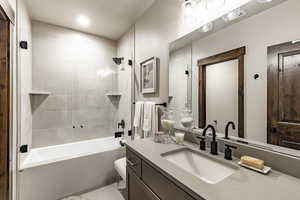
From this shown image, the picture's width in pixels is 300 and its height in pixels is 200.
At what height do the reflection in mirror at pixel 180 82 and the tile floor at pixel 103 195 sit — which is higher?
the reflection in mirror at pixel 180 82

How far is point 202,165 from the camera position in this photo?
1021 mm

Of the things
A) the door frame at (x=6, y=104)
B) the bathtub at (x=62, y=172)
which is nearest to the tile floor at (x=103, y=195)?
the bathtub at (x=62, y=172)

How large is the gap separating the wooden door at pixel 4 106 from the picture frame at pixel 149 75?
1.42 m

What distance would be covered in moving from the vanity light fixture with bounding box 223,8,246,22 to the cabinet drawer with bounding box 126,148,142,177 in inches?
49.2

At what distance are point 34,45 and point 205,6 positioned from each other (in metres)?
2.56

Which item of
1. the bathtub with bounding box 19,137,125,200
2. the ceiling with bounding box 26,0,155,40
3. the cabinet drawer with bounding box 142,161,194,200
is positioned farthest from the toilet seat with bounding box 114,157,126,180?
the ceiling with bounding box 26,0,155,40

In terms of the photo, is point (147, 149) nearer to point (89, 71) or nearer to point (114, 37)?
point (89, 71)

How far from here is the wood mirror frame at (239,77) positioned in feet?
3.34

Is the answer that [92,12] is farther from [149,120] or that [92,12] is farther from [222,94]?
[222,94]

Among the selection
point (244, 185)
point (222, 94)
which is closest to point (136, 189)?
point (244, 185)

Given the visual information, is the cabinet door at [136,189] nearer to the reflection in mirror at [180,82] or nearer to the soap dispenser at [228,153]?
the soap dispenser at [228,153]

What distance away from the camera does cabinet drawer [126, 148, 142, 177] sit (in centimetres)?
111

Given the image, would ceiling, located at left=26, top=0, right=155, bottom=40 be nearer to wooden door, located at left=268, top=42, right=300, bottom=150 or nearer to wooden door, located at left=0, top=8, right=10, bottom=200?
wooden door, located at left=0, top=8, right=10, bottom=200

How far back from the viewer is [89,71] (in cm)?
277
